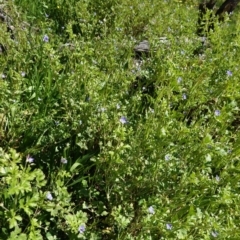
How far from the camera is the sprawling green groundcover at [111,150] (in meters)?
1.73

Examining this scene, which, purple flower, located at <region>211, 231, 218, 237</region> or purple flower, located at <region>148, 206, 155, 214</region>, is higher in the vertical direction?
purple flower, located at <region>148, 206, 155, 214</region>

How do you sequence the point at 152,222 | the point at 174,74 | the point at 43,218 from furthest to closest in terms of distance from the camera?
the point at 174,74, the point at 43,218, the point at 152,222

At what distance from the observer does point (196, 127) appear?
6.89ft

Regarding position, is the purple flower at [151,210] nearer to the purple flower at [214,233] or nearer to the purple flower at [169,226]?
the purple flower at [169,226]

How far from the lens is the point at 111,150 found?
1.93 meters

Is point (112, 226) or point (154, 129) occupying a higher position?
point (154, 129)

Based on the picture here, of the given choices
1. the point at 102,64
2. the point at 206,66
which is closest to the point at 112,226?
the point at 102,64

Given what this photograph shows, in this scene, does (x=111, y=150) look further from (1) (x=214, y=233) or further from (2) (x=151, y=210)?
(1) (x=214, y=233)

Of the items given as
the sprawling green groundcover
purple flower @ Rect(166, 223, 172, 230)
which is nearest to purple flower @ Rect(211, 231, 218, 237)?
the sprawling green groundcover

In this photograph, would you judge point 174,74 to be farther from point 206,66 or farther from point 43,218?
point 43,218

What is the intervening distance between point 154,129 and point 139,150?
0.17 m

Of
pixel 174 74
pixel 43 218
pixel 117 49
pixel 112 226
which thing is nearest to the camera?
pixel 43 218

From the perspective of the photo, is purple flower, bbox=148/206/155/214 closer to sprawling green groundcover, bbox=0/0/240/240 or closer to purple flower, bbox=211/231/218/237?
sprawling green groundcover, bbox=0/0/240/240

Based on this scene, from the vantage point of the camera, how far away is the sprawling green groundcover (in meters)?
1.73
